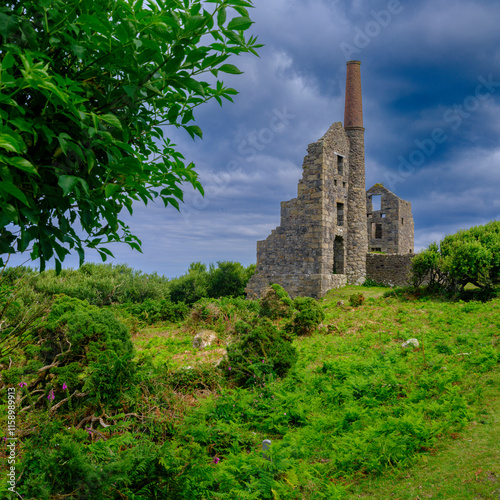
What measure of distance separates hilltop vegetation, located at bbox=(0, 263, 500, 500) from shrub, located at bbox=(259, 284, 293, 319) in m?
2.88

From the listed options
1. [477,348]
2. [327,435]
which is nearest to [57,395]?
[327,435]

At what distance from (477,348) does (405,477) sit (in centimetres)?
546

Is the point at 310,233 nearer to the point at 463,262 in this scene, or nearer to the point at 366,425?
the point at 463,262

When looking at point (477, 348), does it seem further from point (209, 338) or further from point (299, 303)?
point (209, 338)

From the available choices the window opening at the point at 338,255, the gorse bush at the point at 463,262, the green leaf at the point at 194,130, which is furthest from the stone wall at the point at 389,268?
the green leaf at the point at 194,130

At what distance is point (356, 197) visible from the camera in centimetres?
2367

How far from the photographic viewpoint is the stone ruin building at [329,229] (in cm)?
2078

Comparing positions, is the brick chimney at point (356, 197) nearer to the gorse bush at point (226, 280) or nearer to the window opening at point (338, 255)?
the window opening at point (338, 255)

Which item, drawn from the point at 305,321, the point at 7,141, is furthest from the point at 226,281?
the point at 7,141

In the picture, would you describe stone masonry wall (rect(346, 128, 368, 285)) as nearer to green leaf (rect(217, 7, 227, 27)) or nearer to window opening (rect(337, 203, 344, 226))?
window opening (rect(337, 203, 344, 226))

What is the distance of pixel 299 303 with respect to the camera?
14.0 metres

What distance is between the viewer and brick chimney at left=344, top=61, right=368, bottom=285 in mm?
23266

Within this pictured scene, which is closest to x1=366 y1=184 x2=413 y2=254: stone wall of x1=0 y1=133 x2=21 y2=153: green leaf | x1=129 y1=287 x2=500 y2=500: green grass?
x1=129 y1=287 x2=500 y2=500: green grass

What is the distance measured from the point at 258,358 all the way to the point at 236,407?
1738 millimetres
